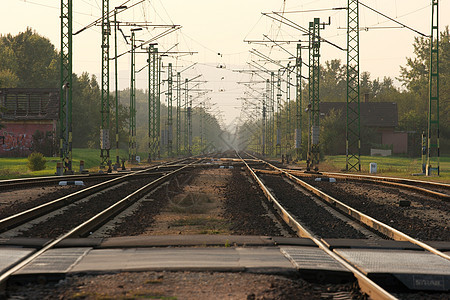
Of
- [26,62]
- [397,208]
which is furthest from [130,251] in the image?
[26,62]

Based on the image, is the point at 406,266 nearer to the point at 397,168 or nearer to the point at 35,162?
the point at 35,162

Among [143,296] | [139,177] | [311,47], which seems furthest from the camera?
[311,47]

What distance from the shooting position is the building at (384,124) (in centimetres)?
8144

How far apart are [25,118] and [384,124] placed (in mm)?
50519

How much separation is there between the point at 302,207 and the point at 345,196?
172 inches

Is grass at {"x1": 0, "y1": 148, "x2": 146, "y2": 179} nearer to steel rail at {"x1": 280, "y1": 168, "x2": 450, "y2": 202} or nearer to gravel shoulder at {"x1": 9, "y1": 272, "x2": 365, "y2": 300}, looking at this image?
steel rail at {"x1": 280, "y1": 168, "x2": 450, "y2": 202}

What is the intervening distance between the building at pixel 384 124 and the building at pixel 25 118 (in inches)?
1516

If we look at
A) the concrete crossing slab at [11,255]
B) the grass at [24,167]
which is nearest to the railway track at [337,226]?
the concrete crossing slab at [11,255]

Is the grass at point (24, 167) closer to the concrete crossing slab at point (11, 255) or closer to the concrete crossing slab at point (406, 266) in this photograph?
the concrete crossing slab at point (11, 255)

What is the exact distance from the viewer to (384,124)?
83438 millimetres

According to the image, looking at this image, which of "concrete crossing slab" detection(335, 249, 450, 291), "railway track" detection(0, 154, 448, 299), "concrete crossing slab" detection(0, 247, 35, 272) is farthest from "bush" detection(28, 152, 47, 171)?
"concrete crossing slab" detection(335, 249, 450, 291)

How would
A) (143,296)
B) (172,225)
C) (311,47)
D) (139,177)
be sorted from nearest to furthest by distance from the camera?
(143,296), (172,225), (139,177), (311,47)

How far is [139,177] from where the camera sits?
31.8 m

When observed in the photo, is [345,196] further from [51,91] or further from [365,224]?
[51,91]
